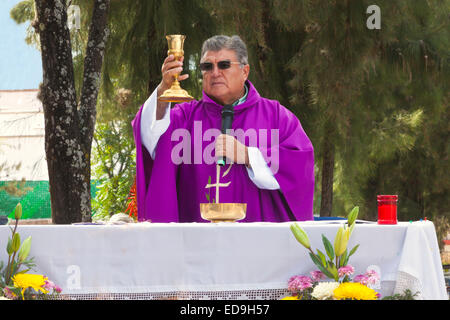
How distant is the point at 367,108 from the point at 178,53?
19.4 ft

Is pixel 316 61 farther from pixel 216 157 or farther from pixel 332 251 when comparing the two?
pixel 332 251

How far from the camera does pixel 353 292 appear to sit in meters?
2.54

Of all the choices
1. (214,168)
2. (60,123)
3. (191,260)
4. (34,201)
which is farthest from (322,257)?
(34,201)

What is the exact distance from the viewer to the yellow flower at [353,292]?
2539mm

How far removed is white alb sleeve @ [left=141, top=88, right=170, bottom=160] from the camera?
11.9 feet

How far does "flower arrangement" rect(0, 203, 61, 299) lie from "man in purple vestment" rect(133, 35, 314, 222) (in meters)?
0.98

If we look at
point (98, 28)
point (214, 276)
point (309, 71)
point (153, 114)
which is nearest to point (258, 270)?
point (214, 276)

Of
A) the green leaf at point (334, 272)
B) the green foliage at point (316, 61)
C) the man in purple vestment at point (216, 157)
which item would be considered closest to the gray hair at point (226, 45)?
the man in purple vestment at point (216, 157)

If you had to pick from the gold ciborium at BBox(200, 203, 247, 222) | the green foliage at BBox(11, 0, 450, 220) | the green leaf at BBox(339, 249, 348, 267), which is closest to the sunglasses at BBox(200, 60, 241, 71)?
the gold ciborium at BBox(200, 203, 247, 222)

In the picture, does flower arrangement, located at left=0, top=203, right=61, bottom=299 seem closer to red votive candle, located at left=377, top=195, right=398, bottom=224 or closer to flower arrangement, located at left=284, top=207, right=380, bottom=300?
flower arrangement, located at left=284, top=207, right=380, bottom=300

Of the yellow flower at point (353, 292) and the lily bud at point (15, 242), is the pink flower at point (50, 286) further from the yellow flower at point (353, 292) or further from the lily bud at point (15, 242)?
the yellow flower at point (353, 292)

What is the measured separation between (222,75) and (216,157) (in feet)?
1.30

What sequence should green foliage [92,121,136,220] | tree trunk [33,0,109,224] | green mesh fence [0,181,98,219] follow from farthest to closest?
green foliage [92,121,136,220] < green mesh fence [0,181,98,219] < tree trunk [33,0,109,224]

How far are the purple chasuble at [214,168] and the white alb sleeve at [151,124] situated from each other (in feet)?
0.10
